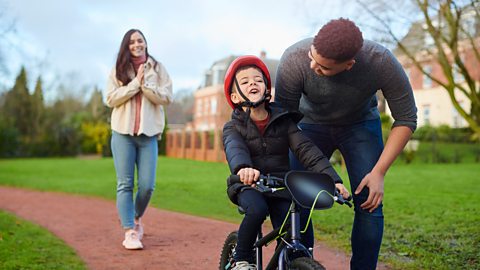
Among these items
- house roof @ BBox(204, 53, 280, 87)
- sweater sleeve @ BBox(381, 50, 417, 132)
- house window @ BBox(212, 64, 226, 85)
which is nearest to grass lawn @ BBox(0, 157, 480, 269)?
sweater sleeve @ BBox(381, 50, 417, 132)

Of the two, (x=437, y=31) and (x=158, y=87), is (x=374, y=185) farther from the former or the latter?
(x=437, y=31)

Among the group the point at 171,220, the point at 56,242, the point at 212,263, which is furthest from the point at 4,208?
the point at 212,263

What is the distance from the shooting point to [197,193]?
12586 millimetres

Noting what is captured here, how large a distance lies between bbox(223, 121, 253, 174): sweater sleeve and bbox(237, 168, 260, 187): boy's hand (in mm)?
135

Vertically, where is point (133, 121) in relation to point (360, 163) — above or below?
above

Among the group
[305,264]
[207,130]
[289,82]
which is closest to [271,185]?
[305,264]

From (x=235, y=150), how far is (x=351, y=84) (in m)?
0.90

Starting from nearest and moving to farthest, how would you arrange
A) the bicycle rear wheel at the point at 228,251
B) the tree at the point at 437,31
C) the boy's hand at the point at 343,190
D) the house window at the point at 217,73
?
1. the boy's hand at the point at 343,190
2. the bicycle rear wheel at the point at 228,251
3. the tree at the point at 437,31
4. the house window at the point at 217,73

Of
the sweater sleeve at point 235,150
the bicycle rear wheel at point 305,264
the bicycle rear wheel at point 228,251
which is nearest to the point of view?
Answer: the bicycle rear wheel at point 305,264

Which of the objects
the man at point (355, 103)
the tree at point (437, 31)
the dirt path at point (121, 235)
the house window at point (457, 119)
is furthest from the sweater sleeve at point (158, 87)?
the house window at point (457, 119)

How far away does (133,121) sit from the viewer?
600 centimetres

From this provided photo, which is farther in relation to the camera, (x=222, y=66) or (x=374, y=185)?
(x=222, y=66)

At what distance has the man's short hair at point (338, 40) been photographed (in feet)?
9.54

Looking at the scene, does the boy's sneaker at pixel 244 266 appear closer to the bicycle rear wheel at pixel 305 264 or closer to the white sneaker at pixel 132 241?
the bicycle rear wheel at pixel 305 264
